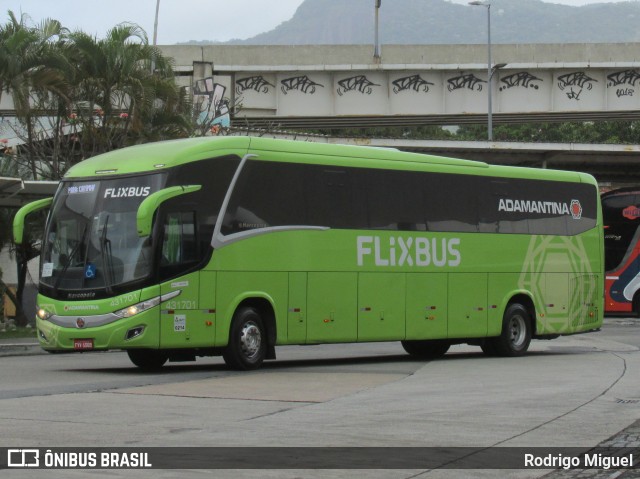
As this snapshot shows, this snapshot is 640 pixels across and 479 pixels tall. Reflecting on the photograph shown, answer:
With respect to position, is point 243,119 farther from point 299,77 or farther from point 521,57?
point 521,57

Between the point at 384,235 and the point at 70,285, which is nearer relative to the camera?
the point at 70,285

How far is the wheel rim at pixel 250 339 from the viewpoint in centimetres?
1878

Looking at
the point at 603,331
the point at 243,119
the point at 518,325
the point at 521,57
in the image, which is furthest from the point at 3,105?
the point at 518,325

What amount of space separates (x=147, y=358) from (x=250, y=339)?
1908 millimetres

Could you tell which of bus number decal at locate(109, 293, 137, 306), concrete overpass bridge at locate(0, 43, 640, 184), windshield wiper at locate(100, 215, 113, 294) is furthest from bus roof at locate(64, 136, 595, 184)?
concrete overpass bridge at locate(0, 43, 640, 184)

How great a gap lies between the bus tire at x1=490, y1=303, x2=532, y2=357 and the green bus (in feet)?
0.13

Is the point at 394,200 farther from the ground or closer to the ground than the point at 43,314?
farther from the ground

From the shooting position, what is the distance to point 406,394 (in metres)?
14.7

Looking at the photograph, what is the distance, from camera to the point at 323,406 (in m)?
13.2

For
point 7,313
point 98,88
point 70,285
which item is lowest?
point 7,313

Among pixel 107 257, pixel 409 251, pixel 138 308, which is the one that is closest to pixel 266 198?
pixel 107 257

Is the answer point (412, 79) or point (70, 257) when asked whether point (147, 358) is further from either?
point (412, 79)

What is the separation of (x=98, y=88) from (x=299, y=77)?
62.7 ft

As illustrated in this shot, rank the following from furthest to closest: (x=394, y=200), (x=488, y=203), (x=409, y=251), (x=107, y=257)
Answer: (x=488, y=203) → (x=409, y=251) → (x=394, y=200) → (x=107, y=257)
